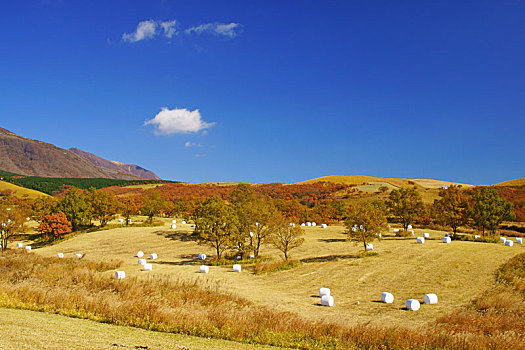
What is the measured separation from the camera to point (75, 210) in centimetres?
7206

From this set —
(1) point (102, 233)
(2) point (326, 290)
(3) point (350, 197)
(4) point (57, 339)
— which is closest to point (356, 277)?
(2) point (326, 290)

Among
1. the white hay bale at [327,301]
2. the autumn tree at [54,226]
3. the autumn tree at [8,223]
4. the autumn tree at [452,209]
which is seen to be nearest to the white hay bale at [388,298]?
the white hay bale at [327,301]

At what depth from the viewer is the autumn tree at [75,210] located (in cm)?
7194

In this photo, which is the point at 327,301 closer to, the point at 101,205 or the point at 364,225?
the point at 364,225

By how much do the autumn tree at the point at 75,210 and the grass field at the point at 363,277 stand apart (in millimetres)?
27710

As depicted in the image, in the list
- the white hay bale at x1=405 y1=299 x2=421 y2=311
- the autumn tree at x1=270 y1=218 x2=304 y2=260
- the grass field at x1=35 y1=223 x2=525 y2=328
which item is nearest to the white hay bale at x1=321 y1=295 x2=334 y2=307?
the grass field at x1=35 y1=223 x2=525 y2=328

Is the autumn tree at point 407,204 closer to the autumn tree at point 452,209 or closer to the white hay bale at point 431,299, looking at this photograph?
the autumn tree at point 452,209

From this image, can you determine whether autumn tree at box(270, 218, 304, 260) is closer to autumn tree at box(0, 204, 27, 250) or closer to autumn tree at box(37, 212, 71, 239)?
autumn tree at box(0, 204, 27, 250)

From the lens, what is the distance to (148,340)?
10.4 metres

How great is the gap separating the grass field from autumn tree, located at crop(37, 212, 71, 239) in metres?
22.4

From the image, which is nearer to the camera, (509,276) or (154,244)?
(509,276)

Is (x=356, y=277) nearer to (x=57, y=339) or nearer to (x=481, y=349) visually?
(x=481, y=349)

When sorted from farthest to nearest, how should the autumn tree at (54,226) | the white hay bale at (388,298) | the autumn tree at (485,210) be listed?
1. the autumn tree at (54,226)
2. the autumn tree at (485,210)
3. the white hay bale at (388,298)

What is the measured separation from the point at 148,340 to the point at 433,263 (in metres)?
28.6
